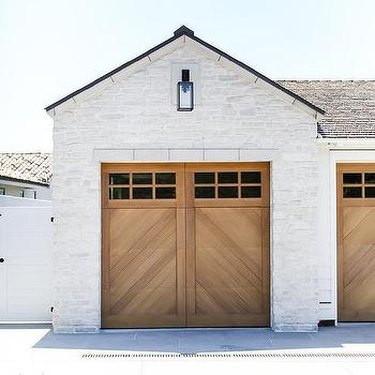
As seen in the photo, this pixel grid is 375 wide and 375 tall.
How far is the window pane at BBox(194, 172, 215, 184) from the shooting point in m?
9.80

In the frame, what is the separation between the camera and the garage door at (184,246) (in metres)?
9.70

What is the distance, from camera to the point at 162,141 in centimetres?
954

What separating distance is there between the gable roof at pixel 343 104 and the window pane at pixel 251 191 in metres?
1.54

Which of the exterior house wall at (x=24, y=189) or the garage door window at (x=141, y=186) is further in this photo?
the exterior house wall at (x=24, y=189)

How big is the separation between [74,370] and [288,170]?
492 cm

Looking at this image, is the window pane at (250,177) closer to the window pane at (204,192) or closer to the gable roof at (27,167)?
the window pane at (204,192)

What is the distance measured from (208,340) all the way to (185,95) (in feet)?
13.9

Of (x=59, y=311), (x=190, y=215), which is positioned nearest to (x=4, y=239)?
(x=59, y=311)

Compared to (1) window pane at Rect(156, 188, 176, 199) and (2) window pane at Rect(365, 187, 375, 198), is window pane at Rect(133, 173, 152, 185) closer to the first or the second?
(1) window pane at Rect(156, 188, 176, 199)

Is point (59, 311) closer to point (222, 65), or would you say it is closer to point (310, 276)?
point (310, 276)

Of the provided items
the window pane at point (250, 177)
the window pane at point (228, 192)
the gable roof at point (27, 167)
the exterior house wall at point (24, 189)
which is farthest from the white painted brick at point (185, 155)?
the gable roof at point (27, 167)

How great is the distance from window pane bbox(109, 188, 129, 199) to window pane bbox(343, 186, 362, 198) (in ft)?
13.6

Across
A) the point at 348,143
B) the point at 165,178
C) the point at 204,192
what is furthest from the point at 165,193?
the point at 348,143

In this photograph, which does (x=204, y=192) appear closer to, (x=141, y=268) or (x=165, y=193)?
(x=165, y=193)
